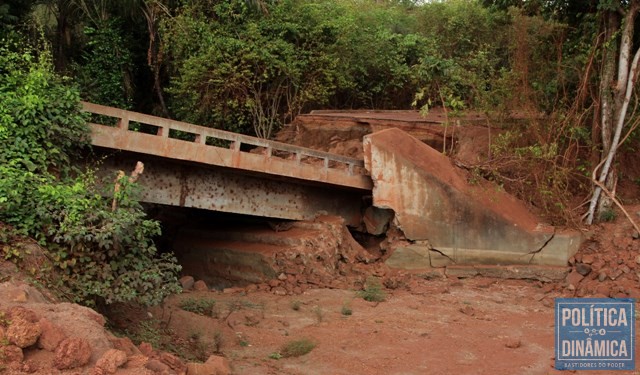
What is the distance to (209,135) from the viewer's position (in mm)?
11914

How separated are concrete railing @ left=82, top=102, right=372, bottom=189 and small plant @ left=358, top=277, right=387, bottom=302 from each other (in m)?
2.08

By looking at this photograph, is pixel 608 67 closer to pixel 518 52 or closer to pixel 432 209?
pixel 518 52

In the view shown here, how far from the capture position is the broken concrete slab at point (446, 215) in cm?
1357

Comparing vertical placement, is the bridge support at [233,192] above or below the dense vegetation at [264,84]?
below

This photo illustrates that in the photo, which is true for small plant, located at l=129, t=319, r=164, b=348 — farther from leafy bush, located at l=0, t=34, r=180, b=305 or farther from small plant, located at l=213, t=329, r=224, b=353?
small plant, located at l=213, t=329, r=224, b=353

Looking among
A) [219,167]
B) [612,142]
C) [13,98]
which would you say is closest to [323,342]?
[219,167]

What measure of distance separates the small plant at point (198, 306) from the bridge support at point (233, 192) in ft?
6.53

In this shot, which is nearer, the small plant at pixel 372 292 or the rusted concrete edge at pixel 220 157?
the rusted concrete edge at pixel 220 157

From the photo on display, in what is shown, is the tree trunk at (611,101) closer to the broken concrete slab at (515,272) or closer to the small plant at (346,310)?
the broken concrete slab at (515,272)

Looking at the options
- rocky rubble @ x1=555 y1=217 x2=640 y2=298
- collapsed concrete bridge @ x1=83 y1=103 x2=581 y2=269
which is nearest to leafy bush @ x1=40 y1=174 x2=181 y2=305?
collapsed concrete bridge @ x1=83 y1=103 x2=581 y2=269

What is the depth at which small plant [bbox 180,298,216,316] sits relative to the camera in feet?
35.3

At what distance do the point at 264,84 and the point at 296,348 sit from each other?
32.0 ft

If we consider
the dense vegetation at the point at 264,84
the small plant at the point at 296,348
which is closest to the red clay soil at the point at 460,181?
the dense vegetation at the point at 264,84

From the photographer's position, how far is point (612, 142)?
1377cm
